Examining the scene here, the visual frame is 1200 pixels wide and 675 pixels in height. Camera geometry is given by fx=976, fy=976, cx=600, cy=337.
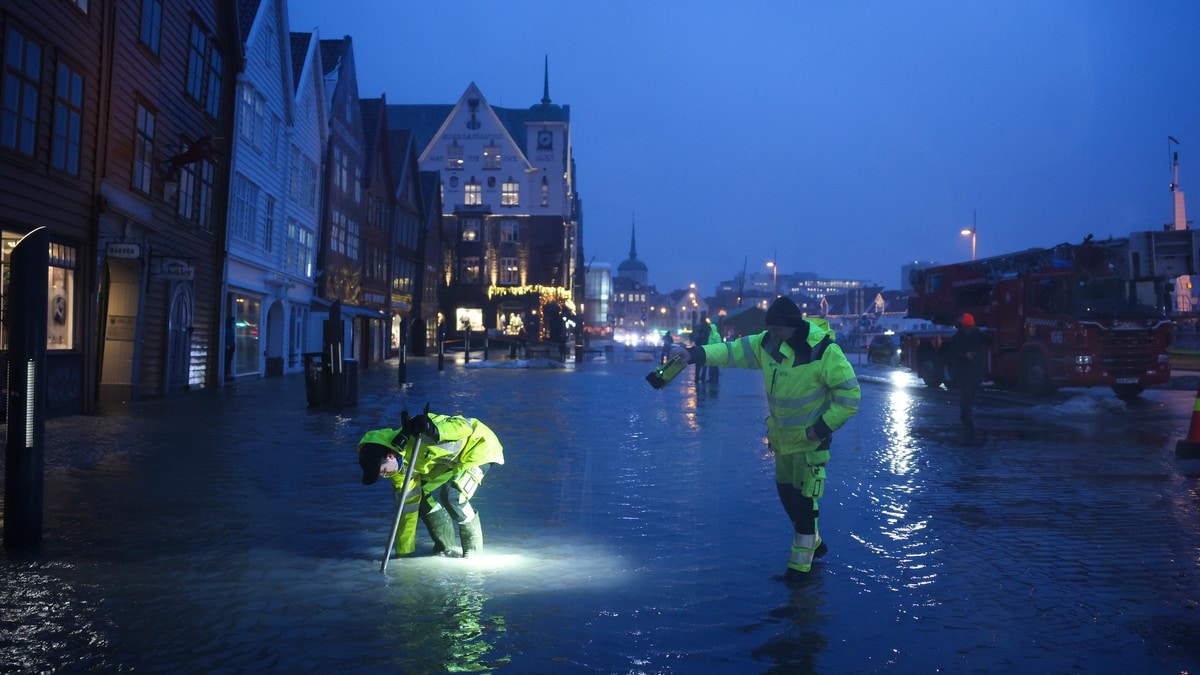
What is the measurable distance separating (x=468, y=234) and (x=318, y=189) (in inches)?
1421

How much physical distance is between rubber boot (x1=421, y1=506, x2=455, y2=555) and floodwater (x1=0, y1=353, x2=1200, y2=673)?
14 cm

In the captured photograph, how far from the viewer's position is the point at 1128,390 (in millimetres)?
22047

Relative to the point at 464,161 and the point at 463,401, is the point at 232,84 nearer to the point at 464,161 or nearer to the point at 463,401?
the point at 463,401

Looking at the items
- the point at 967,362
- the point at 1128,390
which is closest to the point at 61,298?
the point at 967,362

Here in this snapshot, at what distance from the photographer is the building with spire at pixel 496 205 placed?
235ft

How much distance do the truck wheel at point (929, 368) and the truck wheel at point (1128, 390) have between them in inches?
221

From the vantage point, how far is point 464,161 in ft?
247

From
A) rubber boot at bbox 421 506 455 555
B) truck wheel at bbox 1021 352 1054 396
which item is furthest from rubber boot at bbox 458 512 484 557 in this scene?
truck wheel at bbox 1021 352 1054 396

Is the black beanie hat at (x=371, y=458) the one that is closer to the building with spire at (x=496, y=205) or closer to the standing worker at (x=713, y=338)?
the standing worker at (x=713, y=338)

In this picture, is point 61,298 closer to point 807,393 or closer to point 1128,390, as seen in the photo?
point 807,393

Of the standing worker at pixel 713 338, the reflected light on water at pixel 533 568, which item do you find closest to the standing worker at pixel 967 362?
the standing worker at pixel 713 338

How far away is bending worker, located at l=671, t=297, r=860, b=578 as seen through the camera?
6.14 metres

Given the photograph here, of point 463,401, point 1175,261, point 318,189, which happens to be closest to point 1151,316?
point 1175,261

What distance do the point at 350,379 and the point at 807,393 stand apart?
45.9 ft
